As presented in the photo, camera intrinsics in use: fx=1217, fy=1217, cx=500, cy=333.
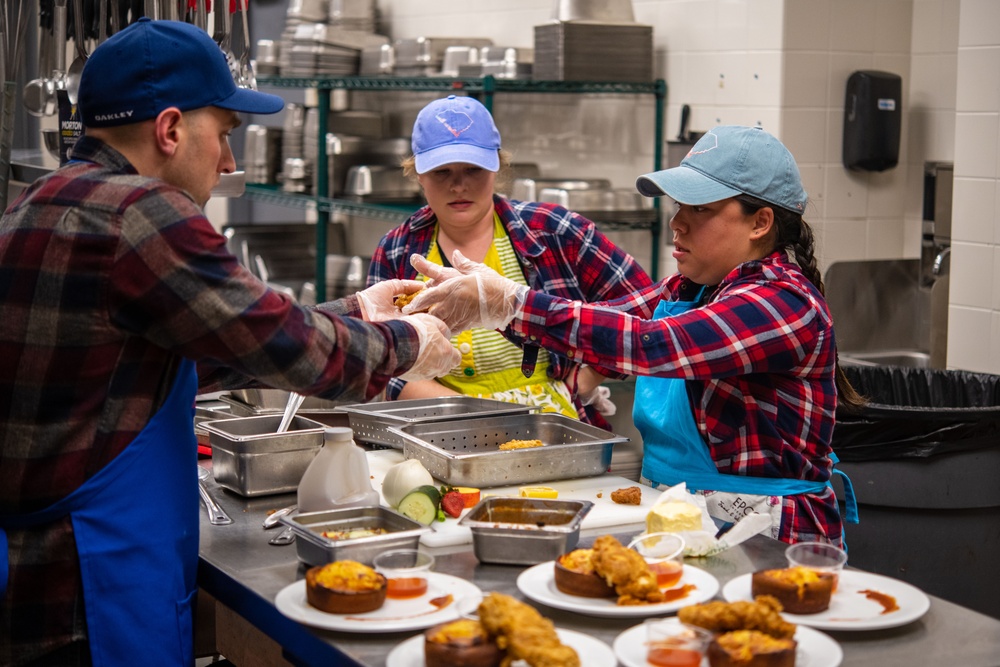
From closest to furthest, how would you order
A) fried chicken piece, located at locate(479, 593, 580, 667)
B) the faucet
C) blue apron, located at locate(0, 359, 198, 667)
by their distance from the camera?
fried chicken piece, located at locate(479, 593, 580, 667)
blue apron, located at locate(0, 359, 198, 667)
the faucet

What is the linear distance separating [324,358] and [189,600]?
0.52m

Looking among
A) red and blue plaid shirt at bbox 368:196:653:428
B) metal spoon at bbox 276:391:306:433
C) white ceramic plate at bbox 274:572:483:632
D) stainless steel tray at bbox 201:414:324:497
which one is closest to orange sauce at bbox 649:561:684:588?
Answer: white ceramic plate at bbox 274:572:483:632

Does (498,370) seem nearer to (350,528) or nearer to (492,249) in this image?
→ (492,249)

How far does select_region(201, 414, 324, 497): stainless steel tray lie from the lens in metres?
2.56

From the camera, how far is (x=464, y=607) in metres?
1.78

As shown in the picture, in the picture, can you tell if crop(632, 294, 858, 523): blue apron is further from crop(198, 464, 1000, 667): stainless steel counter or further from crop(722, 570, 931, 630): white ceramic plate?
crop(722, 570, 931, 630): white ceramic plate

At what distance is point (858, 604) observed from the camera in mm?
1903

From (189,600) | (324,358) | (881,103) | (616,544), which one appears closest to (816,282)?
(616,544)

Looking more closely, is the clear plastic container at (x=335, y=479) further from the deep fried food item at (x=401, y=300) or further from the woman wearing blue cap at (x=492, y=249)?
the woman wearing blue cap at (x=492, y=249)

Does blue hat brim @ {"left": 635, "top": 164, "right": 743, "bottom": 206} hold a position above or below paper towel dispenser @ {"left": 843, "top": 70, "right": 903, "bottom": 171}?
below

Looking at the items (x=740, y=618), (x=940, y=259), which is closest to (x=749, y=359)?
(x=740, y=618)

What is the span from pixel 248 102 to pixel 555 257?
1.57m

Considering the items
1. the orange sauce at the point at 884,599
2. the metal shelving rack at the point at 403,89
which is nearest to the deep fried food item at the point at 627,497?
→ the orange sauce at the point at 884,599

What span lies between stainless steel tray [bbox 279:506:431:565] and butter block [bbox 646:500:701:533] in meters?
0.41
